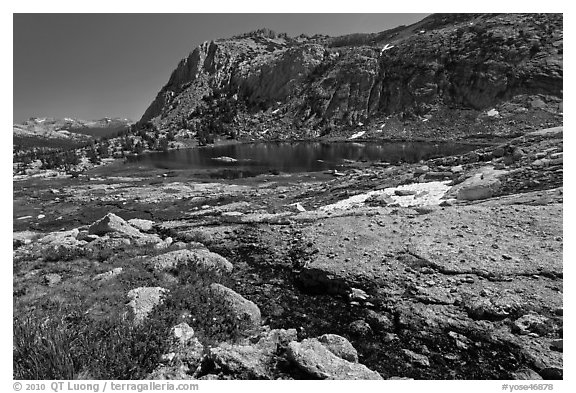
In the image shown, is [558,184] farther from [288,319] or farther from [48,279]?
[48,279]

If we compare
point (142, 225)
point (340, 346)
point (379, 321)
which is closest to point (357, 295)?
point (379, 321)

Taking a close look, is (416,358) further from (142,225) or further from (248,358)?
(142,225)

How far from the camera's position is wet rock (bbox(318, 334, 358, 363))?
6.62 m

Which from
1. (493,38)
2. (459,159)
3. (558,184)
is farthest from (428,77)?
(558,184)

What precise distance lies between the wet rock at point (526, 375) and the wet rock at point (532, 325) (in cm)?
98

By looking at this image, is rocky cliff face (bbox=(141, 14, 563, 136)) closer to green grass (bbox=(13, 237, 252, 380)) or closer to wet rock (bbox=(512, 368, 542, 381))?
wet rock (bbox=(512, 368, 542, 381))

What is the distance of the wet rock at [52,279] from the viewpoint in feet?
31.7

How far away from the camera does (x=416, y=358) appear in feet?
22.2

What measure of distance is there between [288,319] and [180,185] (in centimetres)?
3424

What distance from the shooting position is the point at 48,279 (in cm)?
994

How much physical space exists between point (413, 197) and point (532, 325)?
1236 centimetres

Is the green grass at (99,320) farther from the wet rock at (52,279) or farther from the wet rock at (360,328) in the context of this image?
the wet rock at (360,328)

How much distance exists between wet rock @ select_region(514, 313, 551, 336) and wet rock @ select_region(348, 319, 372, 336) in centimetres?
311

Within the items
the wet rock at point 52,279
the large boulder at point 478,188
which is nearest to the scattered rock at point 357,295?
the wet rock at point 52,279
